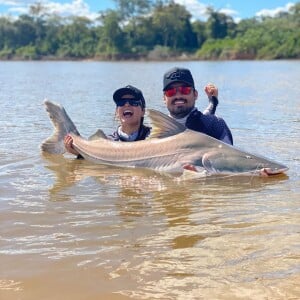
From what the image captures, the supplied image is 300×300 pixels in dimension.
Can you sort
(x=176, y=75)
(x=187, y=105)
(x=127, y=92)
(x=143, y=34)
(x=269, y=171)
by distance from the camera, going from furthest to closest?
1. (x=143, y=34)
2. (x=127, y=92)
3. (x=187, y=105)
4. (x=176, y=75)
5. (x=269, y=171)

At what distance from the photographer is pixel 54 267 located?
11.5 feet

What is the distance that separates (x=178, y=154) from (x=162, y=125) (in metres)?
0.36

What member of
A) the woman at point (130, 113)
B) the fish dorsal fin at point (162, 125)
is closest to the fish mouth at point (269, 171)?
the fish dorsal fin at point (162, 125)

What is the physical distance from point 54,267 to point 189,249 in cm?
84

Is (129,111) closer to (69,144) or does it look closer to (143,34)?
(69,144)

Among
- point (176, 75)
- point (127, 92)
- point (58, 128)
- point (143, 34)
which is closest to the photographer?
point (176, 75)

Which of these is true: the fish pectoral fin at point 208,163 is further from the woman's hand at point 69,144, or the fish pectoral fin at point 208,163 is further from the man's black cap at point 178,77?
the woman's hand at point 69,144

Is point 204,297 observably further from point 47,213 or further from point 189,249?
point 47,213

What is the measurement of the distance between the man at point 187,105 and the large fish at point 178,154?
0.21 m

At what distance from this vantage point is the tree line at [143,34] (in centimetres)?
8562

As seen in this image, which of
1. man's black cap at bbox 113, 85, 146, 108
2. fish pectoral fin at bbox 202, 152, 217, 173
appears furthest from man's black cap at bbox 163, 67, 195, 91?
fish pectoral fin at bbox 202, 152, 217, 173

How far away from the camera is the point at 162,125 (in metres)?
6.44

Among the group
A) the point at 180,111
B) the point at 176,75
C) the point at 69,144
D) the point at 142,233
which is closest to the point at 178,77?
the point at 176,75

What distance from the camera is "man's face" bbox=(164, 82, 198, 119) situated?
641 cm
